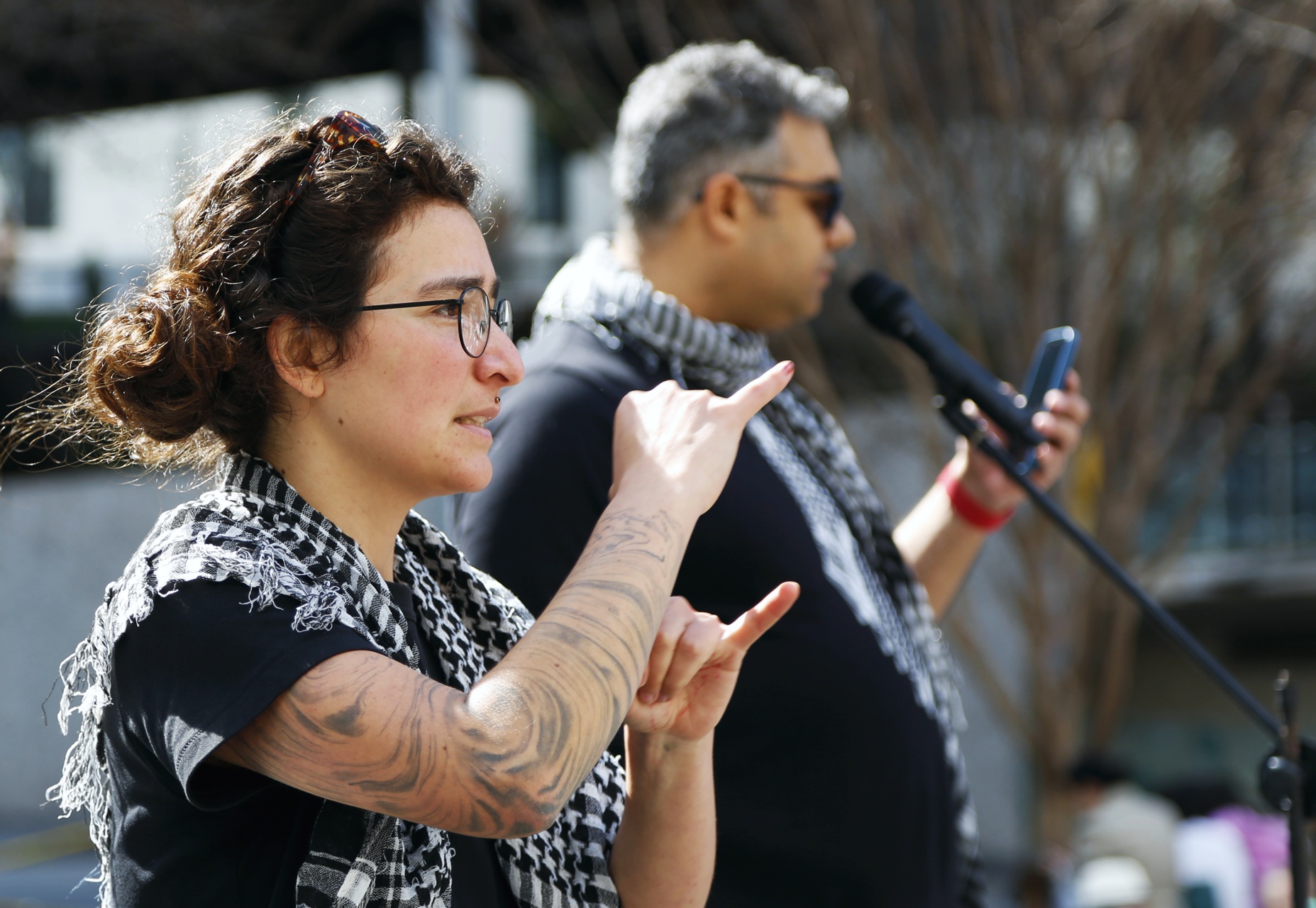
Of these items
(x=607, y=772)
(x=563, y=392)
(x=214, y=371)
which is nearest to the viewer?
(x=214, y=371)

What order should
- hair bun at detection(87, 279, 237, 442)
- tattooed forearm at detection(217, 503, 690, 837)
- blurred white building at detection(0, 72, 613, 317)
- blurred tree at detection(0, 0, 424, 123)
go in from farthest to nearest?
blurred white building at detection(0, 72, 613, 317) → blurred tree at detection(0, 0, 424, 123) → hair bun at detection(87, 279, 237, 442) → tattooed forearm at detection(217, 503, 690, 837)

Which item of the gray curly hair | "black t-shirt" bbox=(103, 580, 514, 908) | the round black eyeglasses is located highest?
the gray curly hair

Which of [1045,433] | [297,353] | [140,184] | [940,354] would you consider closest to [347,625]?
[297,353]

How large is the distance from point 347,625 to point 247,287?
0.37m

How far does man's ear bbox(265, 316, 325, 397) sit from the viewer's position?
1299mm

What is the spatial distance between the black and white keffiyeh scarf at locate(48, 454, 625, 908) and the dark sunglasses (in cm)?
110

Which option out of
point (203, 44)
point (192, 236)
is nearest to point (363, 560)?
point (192, 236)

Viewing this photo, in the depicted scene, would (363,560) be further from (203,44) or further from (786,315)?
(203,44)

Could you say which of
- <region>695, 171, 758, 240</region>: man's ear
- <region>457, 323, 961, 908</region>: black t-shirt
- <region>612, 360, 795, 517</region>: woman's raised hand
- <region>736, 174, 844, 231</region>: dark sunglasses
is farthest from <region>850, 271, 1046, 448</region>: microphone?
<region>612, 360, 795, 517</region>: woman's raised hand

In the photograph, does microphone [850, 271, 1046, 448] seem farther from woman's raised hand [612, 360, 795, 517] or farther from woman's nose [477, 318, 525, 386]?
woman's nose [477, 318, 525, 386]

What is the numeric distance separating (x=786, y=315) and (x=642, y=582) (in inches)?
48.2

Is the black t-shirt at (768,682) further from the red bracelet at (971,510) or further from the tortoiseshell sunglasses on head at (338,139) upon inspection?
the tortoiseshell sunglasses on head at (338,139)

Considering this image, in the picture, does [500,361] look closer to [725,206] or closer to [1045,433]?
[725,206]

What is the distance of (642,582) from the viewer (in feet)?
3.97
